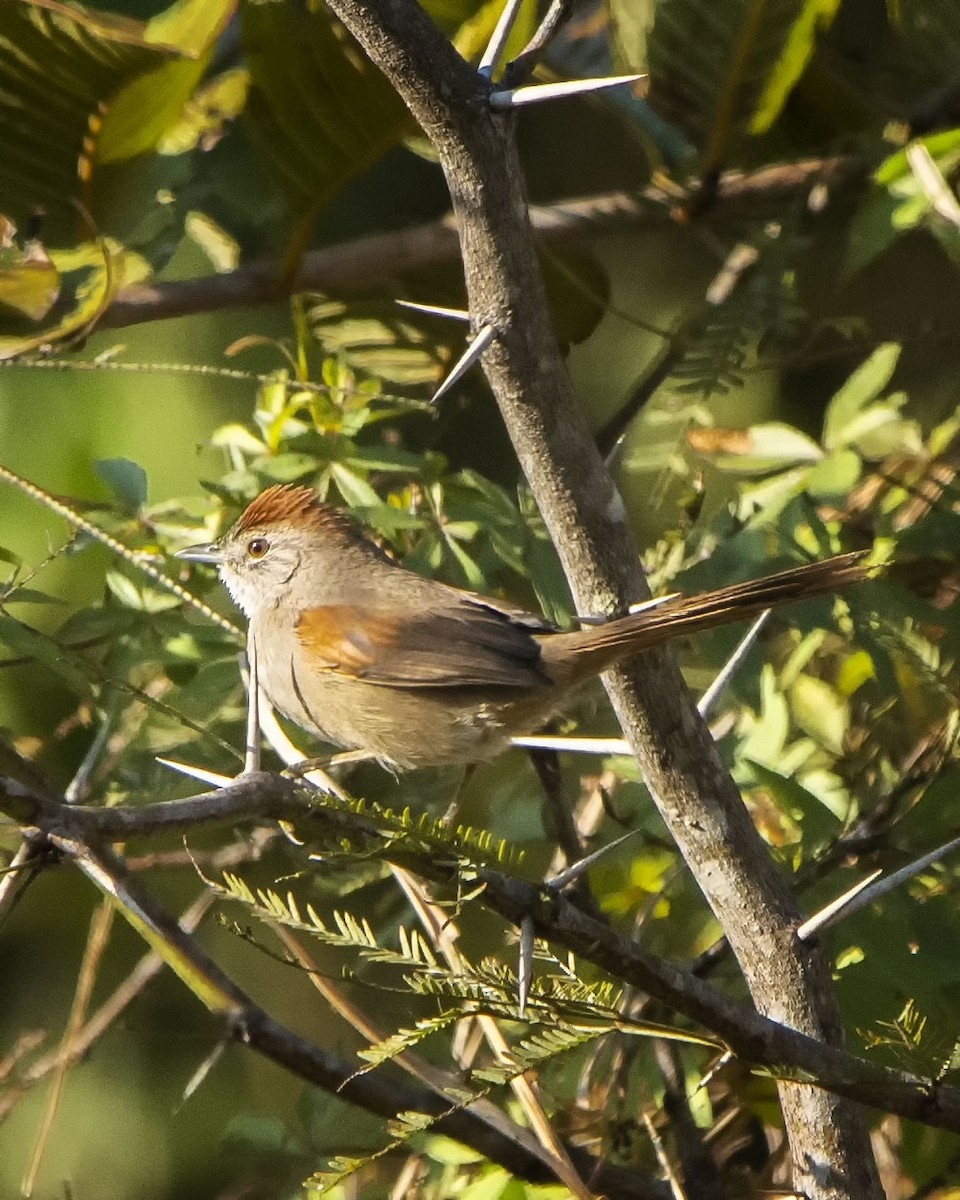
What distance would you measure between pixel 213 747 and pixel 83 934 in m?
1.21

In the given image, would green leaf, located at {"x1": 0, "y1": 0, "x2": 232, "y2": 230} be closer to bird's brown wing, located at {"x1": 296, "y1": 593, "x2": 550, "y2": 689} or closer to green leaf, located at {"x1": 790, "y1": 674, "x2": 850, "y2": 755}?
bird's brown wing, located at {"x1": 296, "y1": 593, "x2": 550, "y2": 689}

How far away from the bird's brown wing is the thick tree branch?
0.83m

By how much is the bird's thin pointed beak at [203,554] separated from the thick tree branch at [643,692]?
147 cm

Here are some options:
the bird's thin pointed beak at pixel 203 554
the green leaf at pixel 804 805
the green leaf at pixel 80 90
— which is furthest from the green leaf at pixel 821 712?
the green leaf at pixel 80 90

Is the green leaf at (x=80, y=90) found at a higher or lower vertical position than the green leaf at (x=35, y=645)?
higher

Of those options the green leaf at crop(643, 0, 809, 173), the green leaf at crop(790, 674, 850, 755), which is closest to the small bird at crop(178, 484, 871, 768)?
the green leaf at crop(790, 674, 850, 755)

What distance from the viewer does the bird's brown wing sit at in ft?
11.5

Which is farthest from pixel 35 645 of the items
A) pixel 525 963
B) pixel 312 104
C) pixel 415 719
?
pixel 312 104

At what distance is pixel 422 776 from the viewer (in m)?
4.02

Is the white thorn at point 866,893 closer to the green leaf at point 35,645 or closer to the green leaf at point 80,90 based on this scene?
the green leaf at point 35,645

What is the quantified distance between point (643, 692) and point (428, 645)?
1216mm

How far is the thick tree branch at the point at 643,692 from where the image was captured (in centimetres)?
222

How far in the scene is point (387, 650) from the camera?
147 inches

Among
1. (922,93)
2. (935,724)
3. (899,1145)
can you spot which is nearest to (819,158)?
(922,93)
